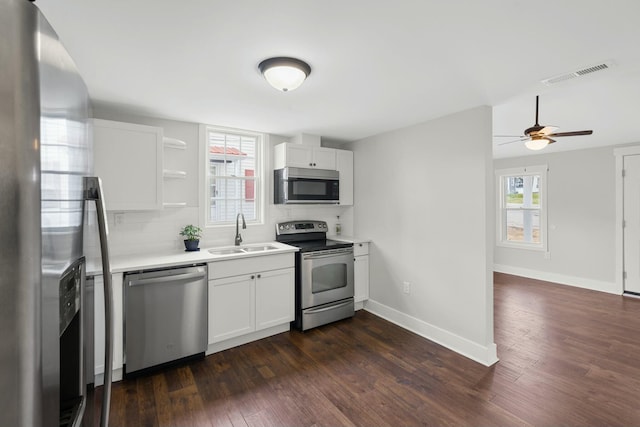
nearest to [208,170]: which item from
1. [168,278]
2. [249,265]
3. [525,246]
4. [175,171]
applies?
[175,171]

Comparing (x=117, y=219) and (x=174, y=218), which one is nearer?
(x=117, y=219)

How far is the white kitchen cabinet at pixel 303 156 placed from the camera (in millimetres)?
3633

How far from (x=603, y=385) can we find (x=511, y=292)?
258 centimetres

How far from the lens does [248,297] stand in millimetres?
3008

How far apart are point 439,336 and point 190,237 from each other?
284 cm

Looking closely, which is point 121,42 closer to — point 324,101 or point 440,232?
point 324,101

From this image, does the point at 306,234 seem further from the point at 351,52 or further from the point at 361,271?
the point at 351,52

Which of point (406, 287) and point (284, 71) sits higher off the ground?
point (284, 71)

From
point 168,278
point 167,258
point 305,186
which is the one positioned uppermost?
point 305,186

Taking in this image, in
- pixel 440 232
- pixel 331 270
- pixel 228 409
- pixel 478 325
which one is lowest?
pixel 228 409

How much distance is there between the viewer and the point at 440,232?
3.12 meters

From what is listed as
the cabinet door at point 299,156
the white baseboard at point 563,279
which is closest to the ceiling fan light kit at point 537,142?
the cabinet door at point 299,156

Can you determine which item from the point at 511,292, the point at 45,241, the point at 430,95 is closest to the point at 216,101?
the point at 430,95

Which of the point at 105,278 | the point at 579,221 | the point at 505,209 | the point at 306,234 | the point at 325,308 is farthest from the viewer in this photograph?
the point at 505,209
